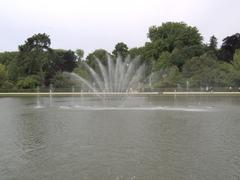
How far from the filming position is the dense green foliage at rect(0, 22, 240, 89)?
2331 inches

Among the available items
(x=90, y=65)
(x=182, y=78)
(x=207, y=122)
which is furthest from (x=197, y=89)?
(x=207, y=122)

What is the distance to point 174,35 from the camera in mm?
77312

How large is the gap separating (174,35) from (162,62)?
1198 centimetres

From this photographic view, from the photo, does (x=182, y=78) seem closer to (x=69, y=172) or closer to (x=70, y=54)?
(x=70, y=54)

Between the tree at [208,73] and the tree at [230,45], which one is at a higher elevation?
the tree at [230,45]

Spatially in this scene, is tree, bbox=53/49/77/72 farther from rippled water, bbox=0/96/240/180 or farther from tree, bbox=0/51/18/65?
rippled water, bbox=0/96/240/180

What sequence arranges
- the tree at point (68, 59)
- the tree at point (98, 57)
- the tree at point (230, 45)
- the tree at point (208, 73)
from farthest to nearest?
the tree at point (68, 59)
the tree at point (230, 45)
the tree at point (98, 57)
the tree at point (208, 73)

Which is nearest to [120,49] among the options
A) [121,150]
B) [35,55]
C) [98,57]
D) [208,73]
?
[98,57]

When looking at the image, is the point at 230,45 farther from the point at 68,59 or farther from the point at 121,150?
the point at 121,150

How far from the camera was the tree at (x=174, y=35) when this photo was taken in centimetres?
7631

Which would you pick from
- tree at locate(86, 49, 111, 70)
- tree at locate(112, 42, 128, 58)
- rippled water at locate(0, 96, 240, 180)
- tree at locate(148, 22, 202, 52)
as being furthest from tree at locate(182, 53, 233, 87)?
rippled water at locate(0, 96, 240, 180)

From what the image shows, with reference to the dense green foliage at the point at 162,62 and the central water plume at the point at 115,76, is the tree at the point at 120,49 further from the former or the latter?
the central water plume at the point at 115,76

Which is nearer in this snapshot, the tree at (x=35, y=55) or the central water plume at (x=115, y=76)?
the central water plume at (x=115, y=76)

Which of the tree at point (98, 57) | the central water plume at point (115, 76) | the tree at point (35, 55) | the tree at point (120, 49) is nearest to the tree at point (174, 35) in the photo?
the tree at point (120, 49)
